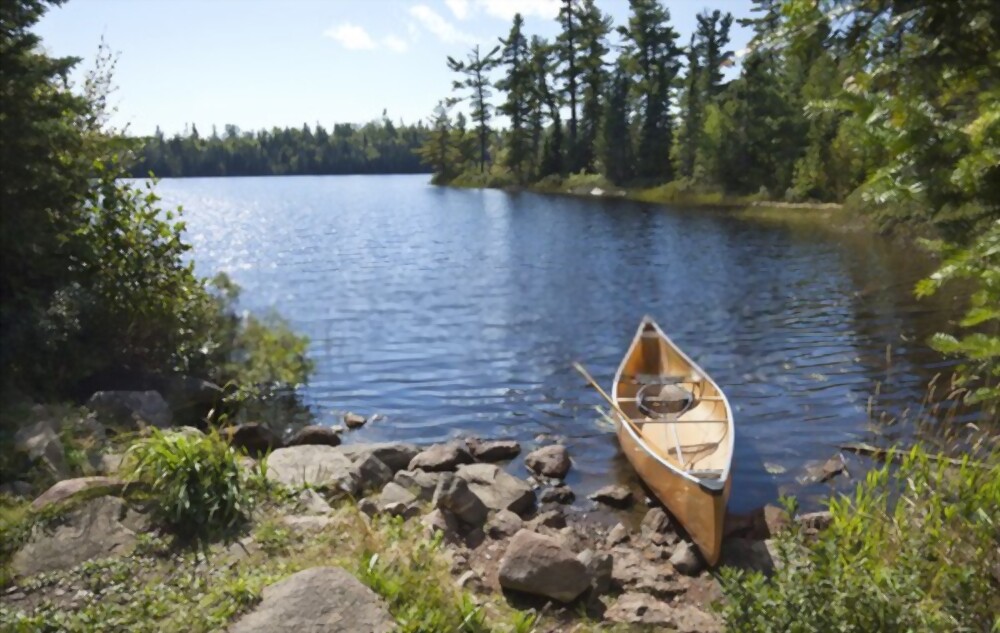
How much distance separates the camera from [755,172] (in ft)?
180

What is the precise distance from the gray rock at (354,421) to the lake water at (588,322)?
0.18m

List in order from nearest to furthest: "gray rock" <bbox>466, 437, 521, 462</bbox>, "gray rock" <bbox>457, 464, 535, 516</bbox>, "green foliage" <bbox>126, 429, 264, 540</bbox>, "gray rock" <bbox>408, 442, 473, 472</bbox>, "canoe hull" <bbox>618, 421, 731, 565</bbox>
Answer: "green foliage" <bbox>126, 429, 264, 540</bbox> < "canoe hull" <bbox>618, 421, 731, 565</bbox> < "gray rock" <bbox>457, 464, 535, 516</bbox> < "gray rock" <bbox>408, 442, 473, 472</bbox> < "gray rock" <bbox>466, 437, 521, 462</bbox>

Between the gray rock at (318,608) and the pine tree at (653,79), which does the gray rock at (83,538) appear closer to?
the gray rock at (318,608)

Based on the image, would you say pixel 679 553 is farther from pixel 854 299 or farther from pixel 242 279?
pixel 242 279

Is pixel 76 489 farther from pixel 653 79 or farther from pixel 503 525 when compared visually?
pixel 653 79

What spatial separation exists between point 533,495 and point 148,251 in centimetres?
763

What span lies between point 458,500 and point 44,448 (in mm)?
4310

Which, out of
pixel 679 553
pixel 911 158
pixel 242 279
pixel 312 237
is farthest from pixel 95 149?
pixel 312 237

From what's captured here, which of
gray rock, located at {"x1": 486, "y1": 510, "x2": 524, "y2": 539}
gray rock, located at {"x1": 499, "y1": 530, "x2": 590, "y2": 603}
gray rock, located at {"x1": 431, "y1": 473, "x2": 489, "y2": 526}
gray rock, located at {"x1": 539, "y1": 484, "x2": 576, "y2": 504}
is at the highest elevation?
gray rock, located at {"x1": 499, "y1": 530, "x2": 590, "y2": 603}

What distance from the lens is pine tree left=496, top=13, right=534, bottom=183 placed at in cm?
7906

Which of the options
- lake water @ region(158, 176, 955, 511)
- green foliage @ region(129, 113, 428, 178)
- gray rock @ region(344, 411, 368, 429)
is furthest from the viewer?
green foliage @ region(129, 113, 428, 178)

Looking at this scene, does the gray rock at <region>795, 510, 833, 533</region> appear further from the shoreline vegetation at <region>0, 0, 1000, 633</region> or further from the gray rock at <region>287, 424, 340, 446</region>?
the gray rock at <region>287, 424, 340, 446</region>

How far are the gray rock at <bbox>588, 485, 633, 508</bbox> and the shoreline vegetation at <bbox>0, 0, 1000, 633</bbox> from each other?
0.03m

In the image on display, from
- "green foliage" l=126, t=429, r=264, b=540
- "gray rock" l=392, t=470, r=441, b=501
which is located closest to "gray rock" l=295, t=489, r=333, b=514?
"green foliage" l=126, t=429, r=264, b=540
